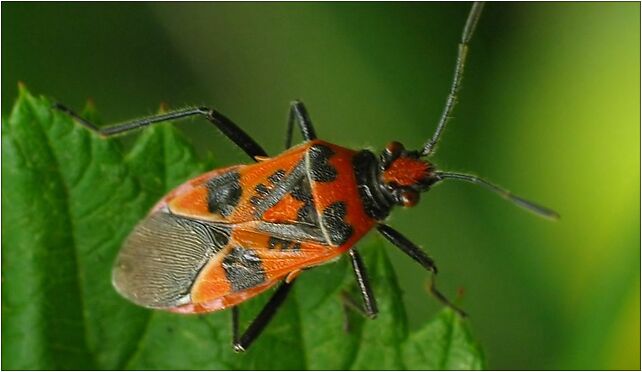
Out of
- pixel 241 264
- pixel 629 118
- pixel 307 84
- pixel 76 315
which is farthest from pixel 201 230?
pixel 629 118

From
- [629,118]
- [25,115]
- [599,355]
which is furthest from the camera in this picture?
[629,118]

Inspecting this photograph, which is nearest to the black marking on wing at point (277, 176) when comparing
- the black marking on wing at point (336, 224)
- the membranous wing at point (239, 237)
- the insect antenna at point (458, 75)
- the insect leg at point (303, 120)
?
the membranous wing at point (239, 237)

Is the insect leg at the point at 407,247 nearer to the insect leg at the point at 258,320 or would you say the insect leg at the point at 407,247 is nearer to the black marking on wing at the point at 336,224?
the black marking on wing at the point at 336,224

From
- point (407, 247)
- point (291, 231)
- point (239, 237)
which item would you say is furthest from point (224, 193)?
point (407, 247)

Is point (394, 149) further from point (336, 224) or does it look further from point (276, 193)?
point (276, 193)

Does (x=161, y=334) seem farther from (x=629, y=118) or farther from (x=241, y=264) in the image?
(x=629, y=118)
